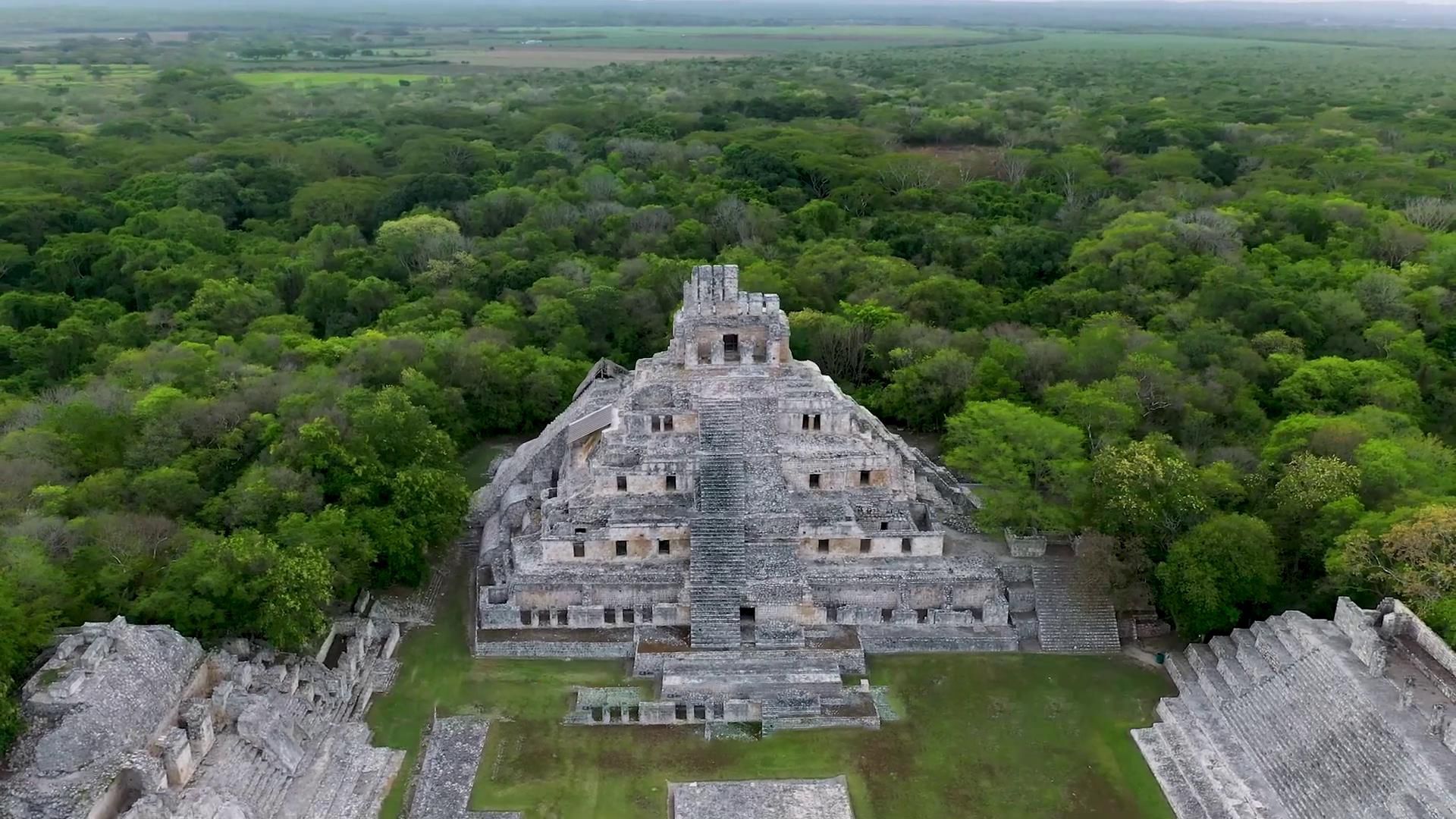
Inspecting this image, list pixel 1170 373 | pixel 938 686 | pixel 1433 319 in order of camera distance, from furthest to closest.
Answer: pixel 1433 319 → pixel 1170 373 → pixel 938 686

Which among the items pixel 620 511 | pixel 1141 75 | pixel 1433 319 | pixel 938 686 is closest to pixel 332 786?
pixel 620 511

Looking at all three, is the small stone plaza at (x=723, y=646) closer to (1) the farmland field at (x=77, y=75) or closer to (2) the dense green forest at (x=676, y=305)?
(2) the dense green forest at (x=676, y=305)

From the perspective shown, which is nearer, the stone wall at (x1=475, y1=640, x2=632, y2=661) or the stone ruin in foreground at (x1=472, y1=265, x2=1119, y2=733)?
the stone ruin in foreground at (x1=472, y1=265, x2=1119, y2=733)

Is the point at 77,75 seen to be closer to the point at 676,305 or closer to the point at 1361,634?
the point at 676,305

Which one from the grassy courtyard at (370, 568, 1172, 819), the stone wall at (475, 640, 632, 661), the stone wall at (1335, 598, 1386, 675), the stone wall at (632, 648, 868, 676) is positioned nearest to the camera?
the stone wall at (1335, 598, 1386, 675)

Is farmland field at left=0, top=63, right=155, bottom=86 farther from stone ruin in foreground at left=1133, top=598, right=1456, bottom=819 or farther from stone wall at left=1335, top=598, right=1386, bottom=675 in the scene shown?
stone wall at left=1335, top=598, right=1386, bottom=675

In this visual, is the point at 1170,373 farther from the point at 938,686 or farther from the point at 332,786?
the point at 332,786

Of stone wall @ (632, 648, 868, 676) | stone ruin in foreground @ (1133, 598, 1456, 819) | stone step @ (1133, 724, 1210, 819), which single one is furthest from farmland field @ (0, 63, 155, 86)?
stone ruin in foreground @ (1133, 598, 1456, 819)
